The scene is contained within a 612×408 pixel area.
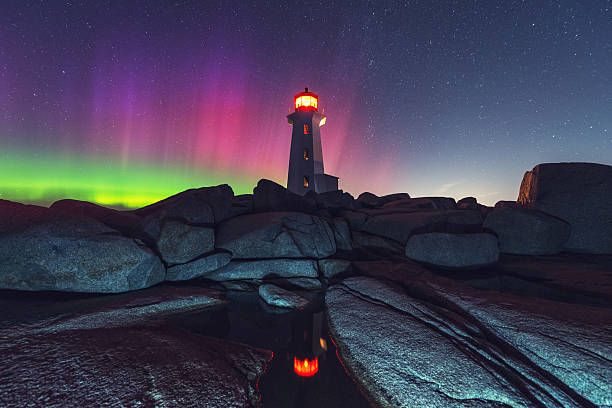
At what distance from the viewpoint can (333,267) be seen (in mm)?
8805

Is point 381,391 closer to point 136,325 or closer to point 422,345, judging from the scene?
point 422,345

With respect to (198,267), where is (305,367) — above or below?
below

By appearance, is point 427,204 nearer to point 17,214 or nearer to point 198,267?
point 198,267

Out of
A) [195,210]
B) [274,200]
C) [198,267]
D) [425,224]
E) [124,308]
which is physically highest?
[274,200]

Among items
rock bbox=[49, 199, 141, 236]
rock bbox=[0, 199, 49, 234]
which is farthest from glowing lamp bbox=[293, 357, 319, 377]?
rock bbox=[0, 199, 49, 234]

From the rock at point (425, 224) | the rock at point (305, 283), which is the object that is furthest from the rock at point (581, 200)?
the rock at point (305, 283)

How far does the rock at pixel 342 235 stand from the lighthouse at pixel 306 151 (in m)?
18.3

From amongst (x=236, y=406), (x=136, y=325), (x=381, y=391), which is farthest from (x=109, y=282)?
(x=381, y=391)

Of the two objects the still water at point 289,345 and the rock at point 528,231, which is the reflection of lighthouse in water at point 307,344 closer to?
the still water at point 289,345

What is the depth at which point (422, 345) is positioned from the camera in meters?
3.84

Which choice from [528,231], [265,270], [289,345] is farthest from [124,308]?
[528,231]

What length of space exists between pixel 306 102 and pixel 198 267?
29.9m

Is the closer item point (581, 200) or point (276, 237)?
point (276, 237)

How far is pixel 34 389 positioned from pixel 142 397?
4.50 feet
